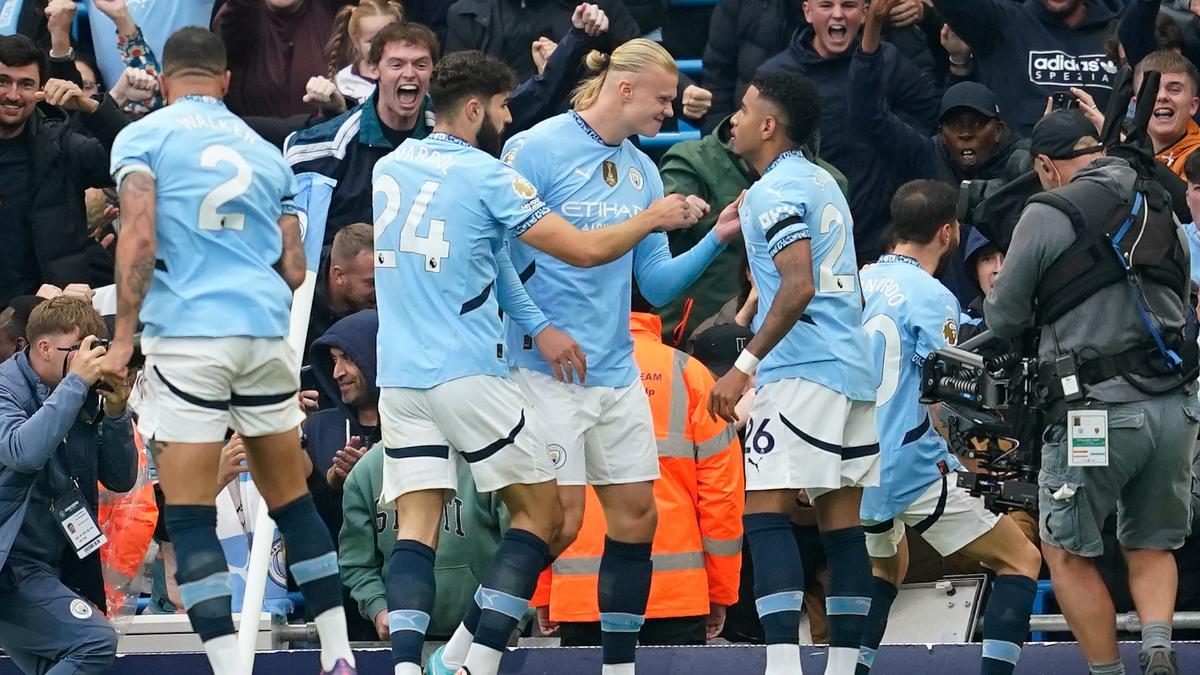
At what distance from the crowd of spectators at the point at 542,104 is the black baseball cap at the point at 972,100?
0.01 metres

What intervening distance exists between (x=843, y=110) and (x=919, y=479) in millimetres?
3456

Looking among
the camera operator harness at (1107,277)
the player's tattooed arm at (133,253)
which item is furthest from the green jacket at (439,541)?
the camera operator harness at (1107,277)

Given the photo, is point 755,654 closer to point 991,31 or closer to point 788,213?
point 788,213

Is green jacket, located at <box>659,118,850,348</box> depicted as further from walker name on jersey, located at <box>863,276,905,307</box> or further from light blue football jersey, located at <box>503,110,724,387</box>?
light blue football jersey, located at <box>503,110,724,387</box>

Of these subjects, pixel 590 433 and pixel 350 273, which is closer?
pixel 590 433

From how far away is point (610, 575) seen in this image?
790 cm

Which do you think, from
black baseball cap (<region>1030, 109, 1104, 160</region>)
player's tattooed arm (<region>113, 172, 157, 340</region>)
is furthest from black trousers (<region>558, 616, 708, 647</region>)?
player's tattooed arm (<region>113, 172, 157, 340</region>)

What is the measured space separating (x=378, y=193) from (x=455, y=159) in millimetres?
337

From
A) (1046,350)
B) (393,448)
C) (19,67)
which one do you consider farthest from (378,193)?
(19,67)

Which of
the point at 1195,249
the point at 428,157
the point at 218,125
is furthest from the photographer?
the point at 1195,249

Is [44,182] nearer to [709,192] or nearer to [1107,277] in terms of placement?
[709,192]

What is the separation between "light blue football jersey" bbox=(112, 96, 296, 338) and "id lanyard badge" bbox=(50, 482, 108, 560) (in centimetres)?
219

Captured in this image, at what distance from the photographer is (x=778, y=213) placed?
25.8 ft

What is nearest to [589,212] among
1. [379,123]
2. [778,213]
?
[778,213]
